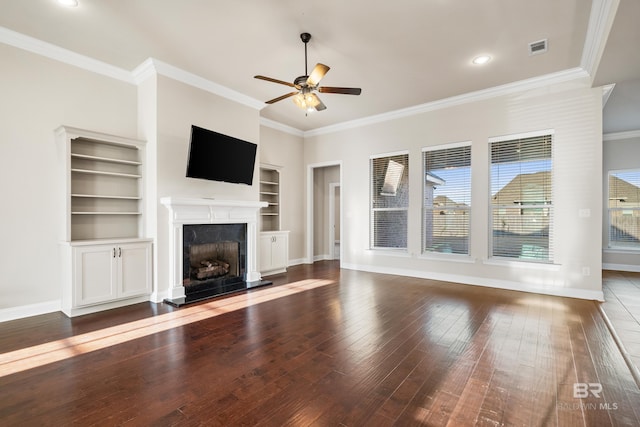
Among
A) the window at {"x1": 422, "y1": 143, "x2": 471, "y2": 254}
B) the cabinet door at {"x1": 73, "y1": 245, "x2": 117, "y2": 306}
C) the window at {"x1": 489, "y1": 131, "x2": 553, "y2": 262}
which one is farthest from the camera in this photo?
the window at {"x1": 422, "y1": 143, "x2": 471, "y2": 254}

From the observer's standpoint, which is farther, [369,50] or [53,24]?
[369,50]

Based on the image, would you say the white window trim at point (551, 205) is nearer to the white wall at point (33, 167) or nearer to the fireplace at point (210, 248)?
the fireplace at point (210, 248)

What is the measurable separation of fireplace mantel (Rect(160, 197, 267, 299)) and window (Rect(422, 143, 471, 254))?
10.6 feet

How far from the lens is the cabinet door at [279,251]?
19.9 feet

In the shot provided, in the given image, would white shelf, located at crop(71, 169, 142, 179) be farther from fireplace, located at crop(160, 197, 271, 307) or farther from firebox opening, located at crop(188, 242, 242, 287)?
firebox opening, located at crop(188, 242, 242, 287)

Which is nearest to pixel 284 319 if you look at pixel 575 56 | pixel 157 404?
pixel 157 404

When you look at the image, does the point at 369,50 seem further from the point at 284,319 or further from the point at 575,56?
the point at 284,319

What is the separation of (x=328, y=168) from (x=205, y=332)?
5.76 metres

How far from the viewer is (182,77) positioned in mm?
4363

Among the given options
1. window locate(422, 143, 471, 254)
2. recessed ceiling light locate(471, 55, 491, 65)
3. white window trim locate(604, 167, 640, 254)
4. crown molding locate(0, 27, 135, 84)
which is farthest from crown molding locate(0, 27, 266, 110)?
white window trim locate(604, 167, 640, 254)

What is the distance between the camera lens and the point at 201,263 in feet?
15.4

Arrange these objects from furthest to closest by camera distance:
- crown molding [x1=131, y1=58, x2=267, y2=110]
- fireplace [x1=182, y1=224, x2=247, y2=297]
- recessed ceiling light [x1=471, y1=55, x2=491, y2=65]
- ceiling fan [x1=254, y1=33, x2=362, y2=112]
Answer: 1. fireplace [x1=182, y1=224, x2=247, y2=297]
2. crown molding [x1=131, y1=58, x2=267, y2=110]
3. recessed ceiling light [x1=471, y1=55, x2=491, y2=65]
4. ceiling fan [x1=254, y1=33, x2=362, y2=112]

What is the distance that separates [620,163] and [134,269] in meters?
9.70

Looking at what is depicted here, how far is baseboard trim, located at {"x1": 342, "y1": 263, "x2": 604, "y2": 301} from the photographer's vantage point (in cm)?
424
